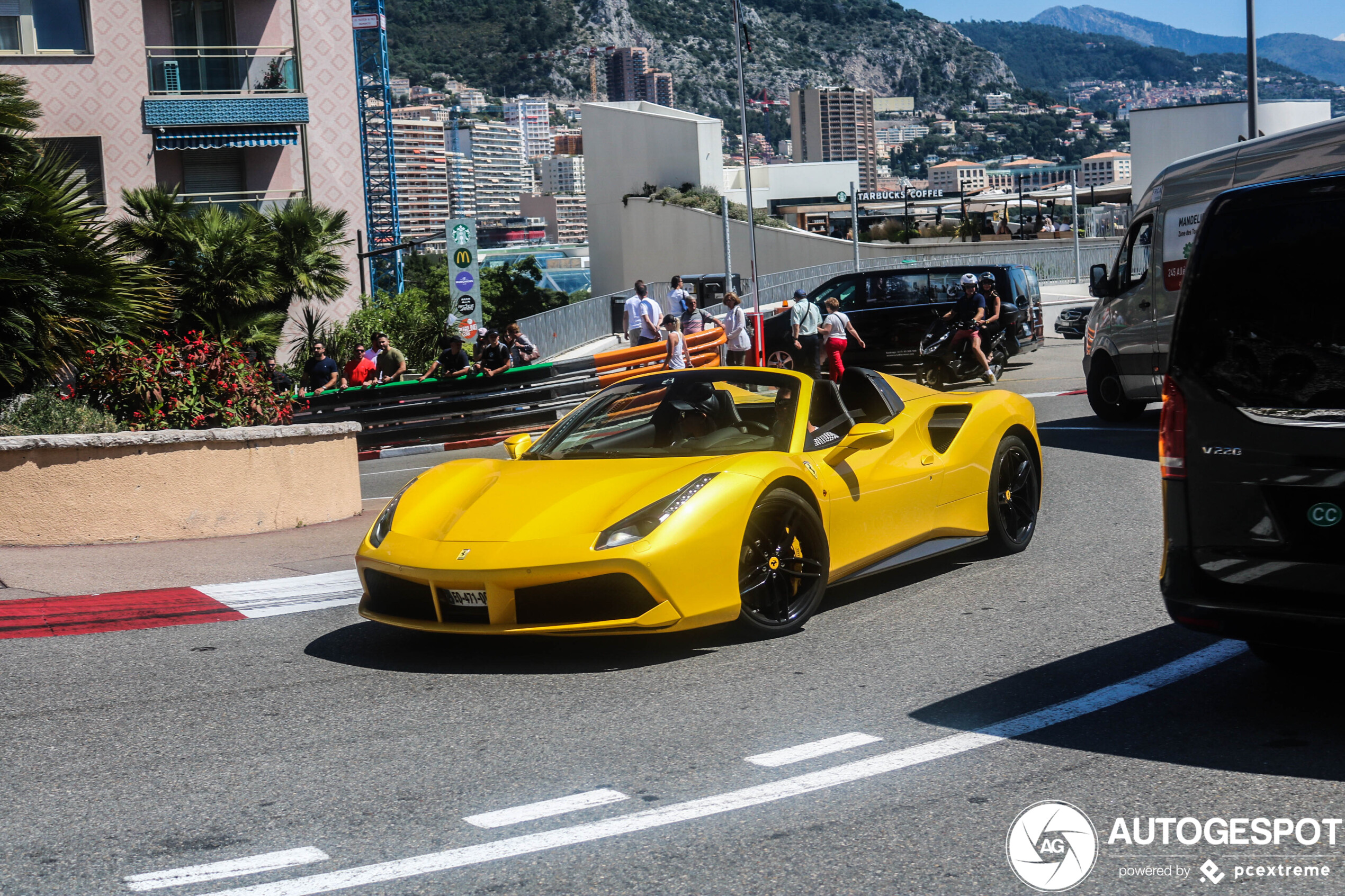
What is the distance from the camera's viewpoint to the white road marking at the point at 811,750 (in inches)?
178

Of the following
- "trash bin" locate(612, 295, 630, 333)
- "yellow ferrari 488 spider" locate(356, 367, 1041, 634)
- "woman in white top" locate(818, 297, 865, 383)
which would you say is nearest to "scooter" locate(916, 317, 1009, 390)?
"woman in white top" locate(818, 297, 865, 383)

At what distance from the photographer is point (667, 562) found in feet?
18.7

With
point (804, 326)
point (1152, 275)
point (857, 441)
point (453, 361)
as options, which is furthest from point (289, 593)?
point (804, 326)

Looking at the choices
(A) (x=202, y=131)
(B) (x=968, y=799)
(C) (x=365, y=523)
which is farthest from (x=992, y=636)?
(A) (x=202, y=131)

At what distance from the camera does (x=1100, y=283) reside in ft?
47.6

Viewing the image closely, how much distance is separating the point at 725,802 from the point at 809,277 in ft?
135

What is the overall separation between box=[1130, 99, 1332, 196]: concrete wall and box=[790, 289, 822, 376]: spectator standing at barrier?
3623cm

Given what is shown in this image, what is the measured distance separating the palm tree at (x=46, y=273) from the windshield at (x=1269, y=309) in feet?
27.8

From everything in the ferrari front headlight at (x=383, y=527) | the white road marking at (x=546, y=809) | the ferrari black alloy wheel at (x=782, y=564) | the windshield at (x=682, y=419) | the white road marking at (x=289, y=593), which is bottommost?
the white road marking at (x=289, y=593)

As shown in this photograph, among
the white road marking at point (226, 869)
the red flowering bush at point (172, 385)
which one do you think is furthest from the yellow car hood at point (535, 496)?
the red flowering bush at point (172, 385)

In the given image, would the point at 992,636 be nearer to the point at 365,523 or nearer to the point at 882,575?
the point at 882,575

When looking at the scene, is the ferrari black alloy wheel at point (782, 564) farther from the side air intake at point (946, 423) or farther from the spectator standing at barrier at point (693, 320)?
the spectator standing at barrier at point (693, 320)

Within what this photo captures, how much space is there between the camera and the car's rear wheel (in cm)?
1480

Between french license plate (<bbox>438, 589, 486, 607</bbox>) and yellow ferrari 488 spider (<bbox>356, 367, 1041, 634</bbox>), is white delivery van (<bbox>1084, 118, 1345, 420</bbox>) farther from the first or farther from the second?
french license plate (<bbox>438, 589, 486, 607</bbox>)
